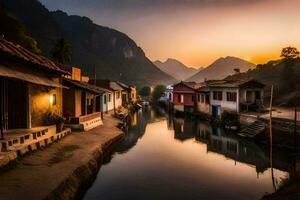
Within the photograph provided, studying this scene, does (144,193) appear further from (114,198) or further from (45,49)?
(45,49)

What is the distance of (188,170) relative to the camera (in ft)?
69.1

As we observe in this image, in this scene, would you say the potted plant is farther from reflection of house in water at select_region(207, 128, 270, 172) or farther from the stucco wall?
the stucco wall

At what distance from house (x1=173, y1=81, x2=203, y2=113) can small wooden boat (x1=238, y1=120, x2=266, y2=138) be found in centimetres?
2367

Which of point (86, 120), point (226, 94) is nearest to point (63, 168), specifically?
point (86, 120)

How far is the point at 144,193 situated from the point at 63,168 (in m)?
4.65

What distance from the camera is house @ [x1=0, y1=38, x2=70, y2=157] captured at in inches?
663

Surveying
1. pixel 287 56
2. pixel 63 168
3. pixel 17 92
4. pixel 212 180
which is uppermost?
pixel 287 56

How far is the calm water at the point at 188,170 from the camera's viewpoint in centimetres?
1636

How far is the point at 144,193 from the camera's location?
16078 millimetres

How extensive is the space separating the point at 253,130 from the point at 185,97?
29.7 metres

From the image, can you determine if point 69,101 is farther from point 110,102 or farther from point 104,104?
point 110,102

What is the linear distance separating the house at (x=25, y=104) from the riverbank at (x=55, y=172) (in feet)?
3.14

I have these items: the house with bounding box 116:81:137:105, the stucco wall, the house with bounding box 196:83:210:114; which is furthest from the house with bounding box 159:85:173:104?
the house with bounding box 196:83:210:114

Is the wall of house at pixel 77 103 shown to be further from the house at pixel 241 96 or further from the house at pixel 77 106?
the house at pixel 241 96
